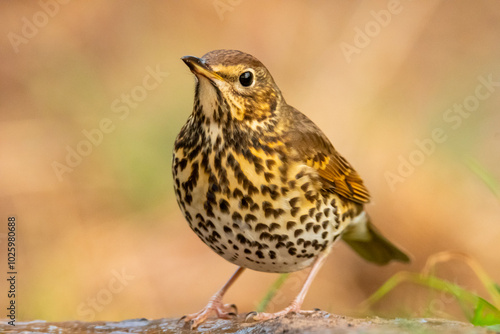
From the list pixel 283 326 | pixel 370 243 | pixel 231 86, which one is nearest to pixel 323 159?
pixel 231 86

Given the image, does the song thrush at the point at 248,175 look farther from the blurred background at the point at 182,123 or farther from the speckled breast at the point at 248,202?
the blurred background at the point at 182,123

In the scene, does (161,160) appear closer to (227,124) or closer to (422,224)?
(422,224)

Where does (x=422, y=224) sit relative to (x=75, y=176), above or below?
Result: above

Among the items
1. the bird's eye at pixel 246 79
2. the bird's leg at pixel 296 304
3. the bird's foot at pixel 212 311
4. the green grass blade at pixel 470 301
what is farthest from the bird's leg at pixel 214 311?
the bird's eye at pixel 246 79

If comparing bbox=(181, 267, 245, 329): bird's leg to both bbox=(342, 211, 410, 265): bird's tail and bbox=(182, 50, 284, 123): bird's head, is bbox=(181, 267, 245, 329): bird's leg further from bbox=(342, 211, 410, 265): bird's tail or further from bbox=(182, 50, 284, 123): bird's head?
bbox=(182, 50, 284, 123): bird's head

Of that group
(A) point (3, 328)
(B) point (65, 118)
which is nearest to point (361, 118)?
(B) point (65, 118)
